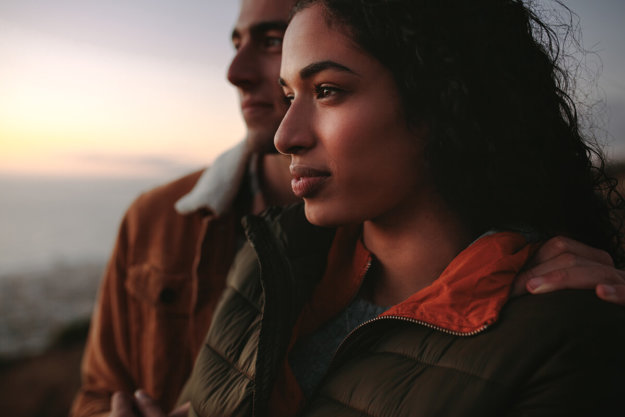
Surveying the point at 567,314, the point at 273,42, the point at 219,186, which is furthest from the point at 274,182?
the point at 567,314

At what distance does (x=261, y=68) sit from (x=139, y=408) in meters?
1.65

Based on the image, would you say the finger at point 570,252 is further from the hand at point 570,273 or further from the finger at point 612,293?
the finger at point 612,293

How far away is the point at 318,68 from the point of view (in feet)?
4.32

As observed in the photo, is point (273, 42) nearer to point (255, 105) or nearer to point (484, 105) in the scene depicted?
point (255, 105)

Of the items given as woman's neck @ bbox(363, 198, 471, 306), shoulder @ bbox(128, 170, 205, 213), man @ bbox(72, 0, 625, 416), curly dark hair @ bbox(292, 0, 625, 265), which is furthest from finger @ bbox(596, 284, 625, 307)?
shoulder @ bbox(128, 170, 205, 213)

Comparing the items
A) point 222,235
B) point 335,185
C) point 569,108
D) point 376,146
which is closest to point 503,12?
point 569,108

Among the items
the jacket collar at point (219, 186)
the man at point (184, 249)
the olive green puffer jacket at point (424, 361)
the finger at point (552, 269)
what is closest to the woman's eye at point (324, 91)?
the olive green puffer jacket at point (424, 361)

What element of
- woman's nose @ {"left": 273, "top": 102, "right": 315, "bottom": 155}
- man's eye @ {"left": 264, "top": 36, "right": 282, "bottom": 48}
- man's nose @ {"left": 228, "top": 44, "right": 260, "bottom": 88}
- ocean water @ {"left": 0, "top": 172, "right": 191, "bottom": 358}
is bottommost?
ocean water @ {"left": 0, "top": 172, "right": 191, "bottom": 358}

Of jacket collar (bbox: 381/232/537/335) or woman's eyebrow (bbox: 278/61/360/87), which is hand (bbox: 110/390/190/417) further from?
woman's eyebrow (bbox: 278/61/360/87)

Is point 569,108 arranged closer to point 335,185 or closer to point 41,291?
point 335,185

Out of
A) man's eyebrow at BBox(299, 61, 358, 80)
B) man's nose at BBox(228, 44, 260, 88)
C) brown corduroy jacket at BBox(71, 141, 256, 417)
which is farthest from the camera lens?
brown corduroy jacket at BBox(71, 141, 256, 417)

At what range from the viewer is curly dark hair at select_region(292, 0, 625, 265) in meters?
1.31

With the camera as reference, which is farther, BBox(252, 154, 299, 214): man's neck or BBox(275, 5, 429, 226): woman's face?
BBox(252, 154, 299, 214): man's neck

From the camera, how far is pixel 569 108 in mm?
1501
